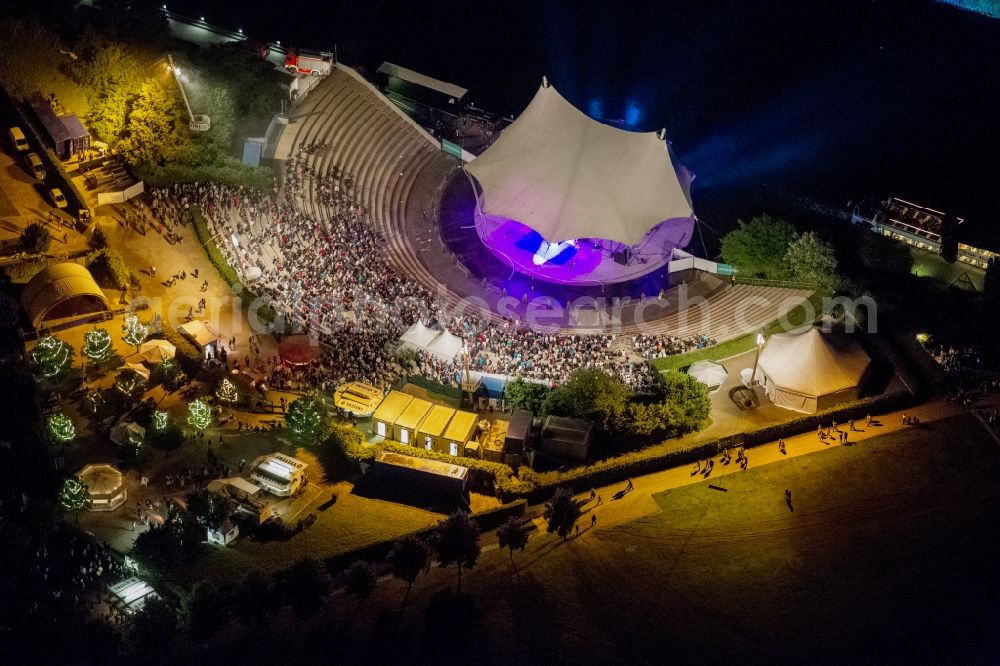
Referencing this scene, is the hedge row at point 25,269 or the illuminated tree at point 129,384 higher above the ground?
the hedge row at point 25,269

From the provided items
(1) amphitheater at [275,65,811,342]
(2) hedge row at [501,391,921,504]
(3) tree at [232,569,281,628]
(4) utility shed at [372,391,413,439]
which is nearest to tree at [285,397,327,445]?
(4) utility shed at [372,391,413,439]

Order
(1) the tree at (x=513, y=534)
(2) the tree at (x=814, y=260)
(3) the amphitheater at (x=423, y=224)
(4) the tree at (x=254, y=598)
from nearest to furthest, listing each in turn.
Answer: (4) the tree at (x=254, y=598), (1) the tree at (x=513, y=534), (2) the tree at (x=814, y=260), (3) the amphitheater at (x=423, y=224)

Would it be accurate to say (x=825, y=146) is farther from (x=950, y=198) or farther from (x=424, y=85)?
(x=424, y=85)

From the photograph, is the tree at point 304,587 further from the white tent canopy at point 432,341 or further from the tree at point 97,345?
the tree at point 97,345

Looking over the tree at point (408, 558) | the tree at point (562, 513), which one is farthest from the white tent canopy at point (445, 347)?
the tree at point (408, 558)

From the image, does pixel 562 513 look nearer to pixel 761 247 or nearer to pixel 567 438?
pixel 567 438

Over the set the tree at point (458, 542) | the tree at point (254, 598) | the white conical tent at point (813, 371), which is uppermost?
the white conical tent at point (813, 371)

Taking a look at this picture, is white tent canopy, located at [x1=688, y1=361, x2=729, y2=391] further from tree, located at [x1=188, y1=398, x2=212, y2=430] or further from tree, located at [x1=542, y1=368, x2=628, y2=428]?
tree, located at [x1=188, y1=398, x2=212, y2=430]

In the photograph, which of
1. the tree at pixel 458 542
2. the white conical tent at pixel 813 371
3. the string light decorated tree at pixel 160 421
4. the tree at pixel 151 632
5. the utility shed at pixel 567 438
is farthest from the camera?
the white conical tent at pixel 813 371
